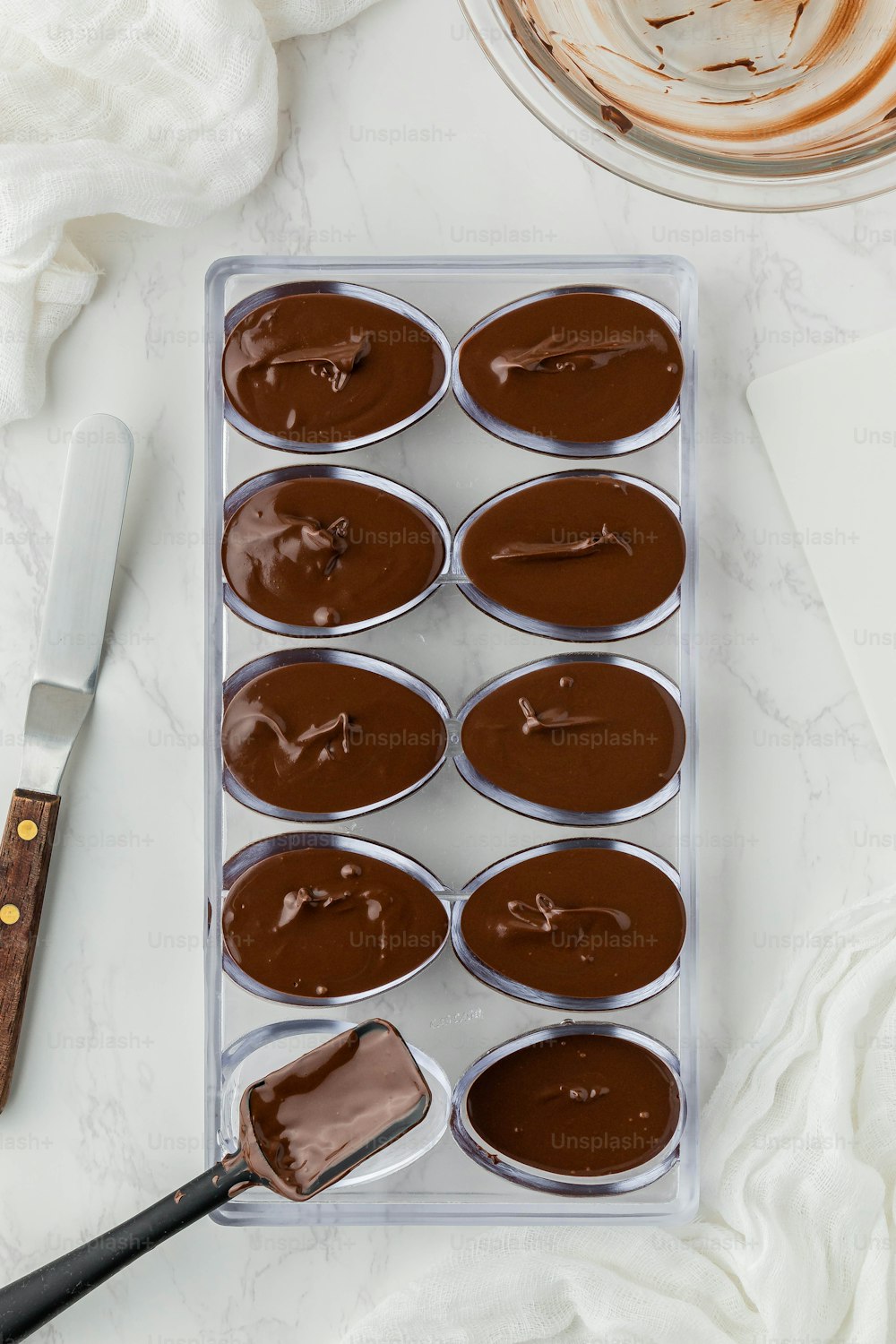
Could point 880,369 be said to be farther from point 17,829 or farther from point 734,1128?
point 17,829

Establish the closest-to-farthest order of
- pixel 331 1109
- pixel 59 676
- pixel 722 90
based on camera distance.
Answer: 1. pixel 722 90
2. pixel 331 1109
3. pixel 59 676

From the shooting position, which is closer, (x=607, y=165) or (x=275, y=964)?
(x=607, y=165)

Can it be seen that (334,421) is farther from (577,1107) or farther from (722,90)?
(577,1107)

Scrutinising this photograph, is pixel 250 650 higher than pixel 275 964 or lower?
higher

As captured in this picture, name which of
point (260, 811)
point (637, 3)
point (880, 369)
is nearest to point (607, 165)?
point (637, 3)

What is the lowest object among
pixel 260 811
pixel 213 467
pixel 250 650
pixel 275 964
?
pixel 275 964

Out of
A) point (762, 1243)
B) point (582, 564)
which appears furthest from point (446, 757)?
point (762, 1243)
